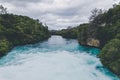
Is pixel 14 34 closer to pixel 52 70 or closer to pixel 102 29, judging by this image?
pixel 102 29

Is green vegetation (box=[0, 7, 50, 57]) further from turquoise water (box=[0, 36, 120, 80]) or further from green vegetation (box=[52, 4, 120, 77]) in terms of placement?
green vegetation (box=[52, 4, 120, 77])

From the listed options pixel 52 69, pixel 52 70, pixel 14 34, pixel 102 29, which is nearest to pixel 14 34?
pixel 14 34

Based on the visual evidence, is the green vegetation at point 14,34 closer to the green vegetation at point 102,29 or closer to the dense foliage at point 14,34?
the dense foliage at point 14,34

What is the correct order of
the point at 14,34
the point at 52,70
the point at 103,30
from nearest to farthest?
the point at 52,70 < the point at 103,30 < the point at 14,34

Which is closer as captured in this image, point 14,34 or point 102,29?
point 102,29

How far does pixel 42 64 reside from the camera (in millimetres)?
49344

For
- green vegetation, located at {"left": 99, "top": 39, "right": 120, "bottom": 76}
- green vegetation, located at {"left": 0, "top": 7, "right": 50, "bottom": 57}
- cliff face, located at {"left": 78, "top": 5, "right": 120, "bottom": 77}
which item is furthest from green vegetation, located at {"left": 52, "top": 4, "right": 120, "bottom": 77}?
green vegetation, located at {"left": 0, "top": 7, "right": 50, "bottom": 57}

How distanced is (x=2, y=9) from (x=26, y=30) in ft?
83.1

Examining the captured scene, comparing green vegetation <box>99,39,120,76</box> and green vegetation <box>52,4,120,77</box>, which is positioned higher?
green vegetation <box>52,4,120,77</box>

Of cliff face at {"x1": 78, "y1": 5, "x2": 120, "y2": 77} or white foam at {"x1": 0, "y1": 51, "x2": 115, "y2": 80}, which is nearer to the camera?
white foam at {"x1": 0, "y1": 51, "x2": 115, "y2": 80}

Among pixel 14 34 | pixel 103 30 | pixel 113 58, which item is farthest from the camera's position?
pixel 14 34

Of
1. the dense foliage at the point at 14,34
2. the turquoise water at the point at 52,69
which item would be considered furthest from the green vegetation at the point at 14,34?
the turquoise water at the point at 52,69

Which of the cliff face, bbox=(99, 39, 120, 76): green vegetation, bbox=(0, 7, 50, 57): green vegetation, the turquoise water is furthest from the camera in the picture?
bbox=(0, 7, 50, 57): green vegetation

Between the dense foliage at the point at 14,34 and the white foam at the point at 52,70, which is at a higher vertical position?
the dense foliage at the point at 14,34
